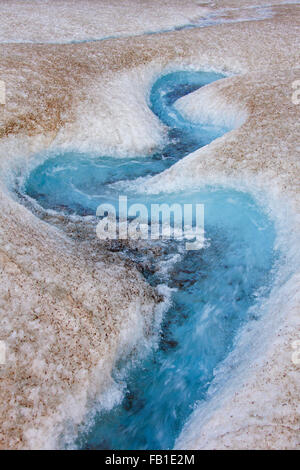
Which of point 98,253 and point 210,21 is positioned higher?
point 210,21

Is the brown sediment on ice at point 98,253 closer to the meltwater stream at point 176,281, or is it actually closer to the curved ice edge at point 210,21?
the meltwater stream at point 176,281

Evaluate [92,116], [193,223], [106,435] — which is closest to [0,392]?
[106,435]

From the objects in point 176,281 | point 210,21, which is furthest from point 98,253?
point 210,21

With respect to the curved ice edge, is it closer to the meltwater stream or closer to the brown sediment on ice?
the brown sediment on ice

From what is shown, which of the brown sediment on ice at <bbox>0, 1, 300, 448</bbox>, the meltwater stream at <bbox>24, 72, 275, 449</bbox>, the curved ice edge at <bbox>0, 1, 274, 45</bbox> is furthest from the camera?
the curved ice edge at <bbox>0, 1, 274, 45</bbox>

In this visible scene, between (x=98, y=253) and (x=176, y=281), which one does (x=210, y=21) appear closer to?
(x=98, y=253)

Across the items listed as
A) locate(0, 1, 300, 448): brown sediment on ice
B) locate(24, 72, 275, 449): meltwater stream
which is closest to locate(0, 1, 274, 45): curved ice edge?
locate(0, 1, 300, 448): brown sediment on ice

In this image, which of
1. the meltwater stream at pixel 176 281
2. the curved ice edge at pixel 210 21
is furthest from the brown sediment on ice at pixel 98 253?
the curved ice edge at pixel 210 21
